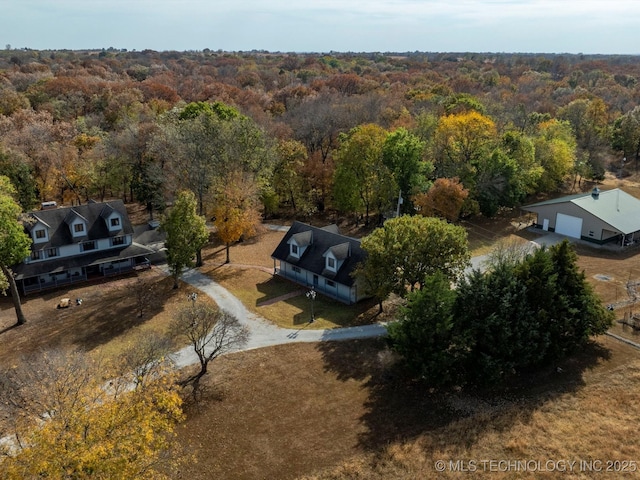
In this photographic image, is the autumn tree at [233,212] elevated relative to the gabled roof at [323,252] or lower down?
elevated

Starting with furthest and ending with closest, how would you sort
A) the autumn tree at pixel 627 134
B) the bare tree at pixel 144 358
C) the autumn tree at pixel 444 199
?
the autumn tree at pixel 627 134
the autumn tree at pixel 444 199
the bare tree at pixel 144 358

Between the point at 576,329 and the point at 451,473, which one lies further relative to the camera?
the point at 576,329

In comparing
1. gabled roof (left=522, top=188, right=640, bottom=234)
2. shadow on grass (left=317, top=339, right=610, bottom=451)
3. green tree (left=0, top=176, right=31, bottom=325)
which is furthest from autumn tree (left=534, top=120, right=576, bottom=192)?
green tree (left=0, top=176, right=31, bottom=325)

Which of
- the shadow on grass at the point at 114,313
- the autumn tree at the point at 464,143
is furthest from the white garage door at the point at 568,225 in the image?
the shadow on grass at the point at 114,313

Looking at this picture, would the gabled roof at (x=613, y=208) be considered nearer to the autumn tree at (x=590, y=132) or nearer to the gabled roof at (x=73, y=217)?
the autumn tree at (x=590, y=132)

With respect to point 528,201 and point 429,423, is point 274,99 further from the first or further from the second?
point 429,423

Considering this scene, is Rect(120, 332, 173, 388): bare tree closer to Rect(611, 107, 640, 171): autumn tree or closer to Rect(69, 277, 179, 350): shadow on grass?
Rect(69, 277, 179, 350): shadow on grass

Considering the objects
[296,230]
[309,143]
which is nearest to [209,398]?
[296,230]
